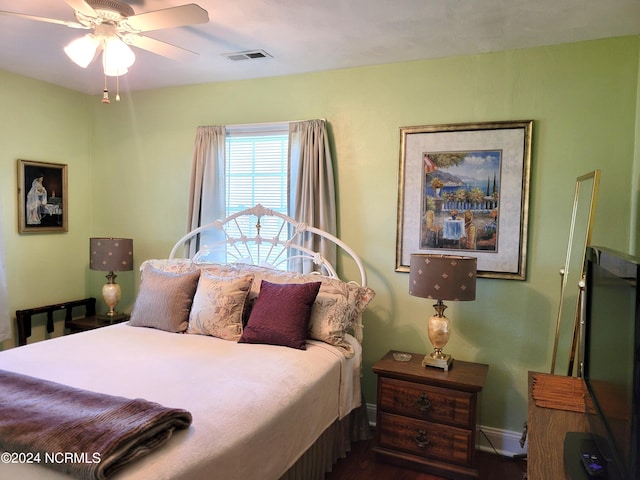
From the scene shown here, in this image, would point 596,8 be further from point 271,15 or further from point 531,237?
point 271,15

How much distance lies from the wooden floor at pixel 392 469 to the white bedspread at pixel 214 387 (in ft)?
1.13

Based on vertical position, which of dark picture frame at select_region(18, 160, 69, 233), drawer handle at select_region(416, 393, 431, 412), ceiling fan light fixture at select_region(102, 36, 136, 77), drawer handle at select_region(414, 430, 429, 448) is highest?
ceiling fan light fixture at select_region(102, 36, 136, 77)

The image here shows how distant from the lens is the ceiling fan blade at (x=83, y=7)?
74.0 inches

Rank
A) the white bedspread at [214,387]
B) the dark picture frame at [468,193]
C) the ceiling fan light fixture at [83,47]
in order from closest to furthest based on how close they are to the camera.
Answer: the white bedspread at [214,387] < the ceiling fan light fixture at [83,47] < the dark picture frame at [468,193]

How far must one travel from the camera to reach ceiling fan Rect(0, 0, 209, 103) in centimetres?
195

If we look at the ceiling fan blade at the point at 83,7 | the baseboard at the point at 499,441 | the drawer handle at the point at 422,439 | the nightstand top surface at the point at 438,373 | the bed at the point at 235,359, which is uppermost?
the ceiling fan blade at the point at 83,7

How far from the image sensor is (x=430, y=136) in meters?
3.02


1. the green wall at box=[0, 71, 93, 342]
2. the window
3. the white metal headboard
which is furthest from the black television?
the green wall at box=[0, 71, 93, 342]

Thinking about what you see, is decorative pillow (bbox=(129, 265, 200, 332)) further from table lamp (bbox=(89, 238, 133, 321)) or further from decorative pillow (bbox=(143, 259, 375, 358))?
table lamp (bbox=(89, 238, 133, 321))

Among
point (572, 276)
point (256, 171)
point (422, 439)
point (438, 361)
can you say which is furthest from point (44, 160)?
point (572, 276)

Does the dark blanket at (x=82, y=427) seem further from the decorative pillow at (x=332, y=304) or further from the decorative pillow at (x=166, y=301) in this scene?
the decorative pillow at (x=332, y=304)

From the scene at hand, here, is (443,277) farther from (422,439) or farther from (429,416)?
(422,439)

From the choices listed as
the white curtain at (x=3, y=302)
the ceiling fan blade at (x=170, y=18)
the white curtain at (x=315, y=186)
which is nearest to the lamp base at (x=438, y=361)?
the white curtain at (x=315, y=186)

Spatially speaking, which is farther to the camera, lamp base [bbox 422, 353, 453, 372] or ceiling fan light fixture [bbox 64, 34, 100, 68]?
lamp base [bbox 422, 353, 453, 372]
